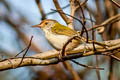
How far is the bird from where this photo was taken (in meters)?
3.92

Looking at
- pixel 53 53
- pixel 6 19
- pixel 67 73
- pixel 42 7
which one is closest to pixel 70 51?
pixel 53 53

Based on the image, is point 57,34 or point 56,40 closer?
point 56,40

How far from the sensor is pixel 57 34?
4.23 m

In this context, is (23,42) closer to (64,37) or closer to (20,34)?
(20,34)

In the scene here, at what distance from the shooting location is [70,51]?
3.95m

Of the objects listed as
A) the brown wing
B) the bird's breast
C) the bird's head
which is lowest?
the bird's breast

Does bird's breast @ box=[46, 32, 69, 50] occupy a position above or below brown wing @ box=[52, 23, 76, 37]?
below

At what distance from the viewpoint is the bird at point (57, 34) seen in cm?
392

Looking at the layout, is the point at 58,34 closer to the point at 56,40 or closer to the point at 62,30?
the point at 62,30

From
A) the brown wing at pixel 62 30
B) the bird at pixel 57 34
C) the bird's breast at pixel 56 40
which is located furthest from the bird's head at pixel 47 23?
the bird's breast at pixel 56 40

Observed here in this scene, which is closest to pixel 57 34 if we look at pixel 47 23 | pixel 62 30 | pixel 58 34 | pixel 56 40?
pixel 58 34

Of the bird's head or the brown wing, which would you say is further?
the bird's head

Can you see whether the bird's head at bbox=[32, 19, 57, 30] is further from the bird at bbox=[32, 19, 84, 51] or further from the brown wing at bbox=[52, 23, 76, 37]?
the brown wing at bbox=[52, 23, 76, 37]

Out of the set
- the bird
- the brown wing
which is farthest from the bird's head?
the brown wing
